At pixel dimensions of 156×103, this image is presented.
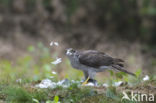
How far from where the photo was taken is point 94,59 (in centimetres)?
710

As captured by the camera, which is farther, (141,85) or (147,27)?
(147,27)

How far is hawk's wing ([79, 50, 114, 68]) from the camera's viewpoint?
23.2ft

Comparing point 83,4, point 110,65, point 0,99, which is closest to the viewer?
point 0,99

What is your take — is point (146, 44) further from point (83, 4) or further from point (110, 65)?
point (110, 65)

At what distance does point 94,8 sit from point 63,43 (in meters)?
1.63

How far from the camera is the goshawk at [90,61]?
7.05 metres

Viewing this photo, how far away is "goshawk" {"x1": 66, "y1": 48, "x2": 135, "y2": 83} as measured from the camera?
23.1 ft

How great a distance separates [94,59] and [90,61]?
3.8 inches

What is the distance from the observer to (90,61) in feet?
23.1

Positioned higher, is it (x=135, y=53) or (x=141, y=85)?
(x=135, y=53)

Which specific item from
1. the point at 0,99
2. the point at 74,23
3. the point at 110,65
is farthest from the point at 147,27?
the point at 0,99

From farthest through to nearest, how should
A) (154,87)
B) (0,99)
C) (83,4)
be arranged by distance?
(83,4) < (154,87) < (0,99)

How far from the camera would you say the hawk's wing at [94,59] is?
23.2 feet

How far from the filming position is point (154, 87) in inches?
258
